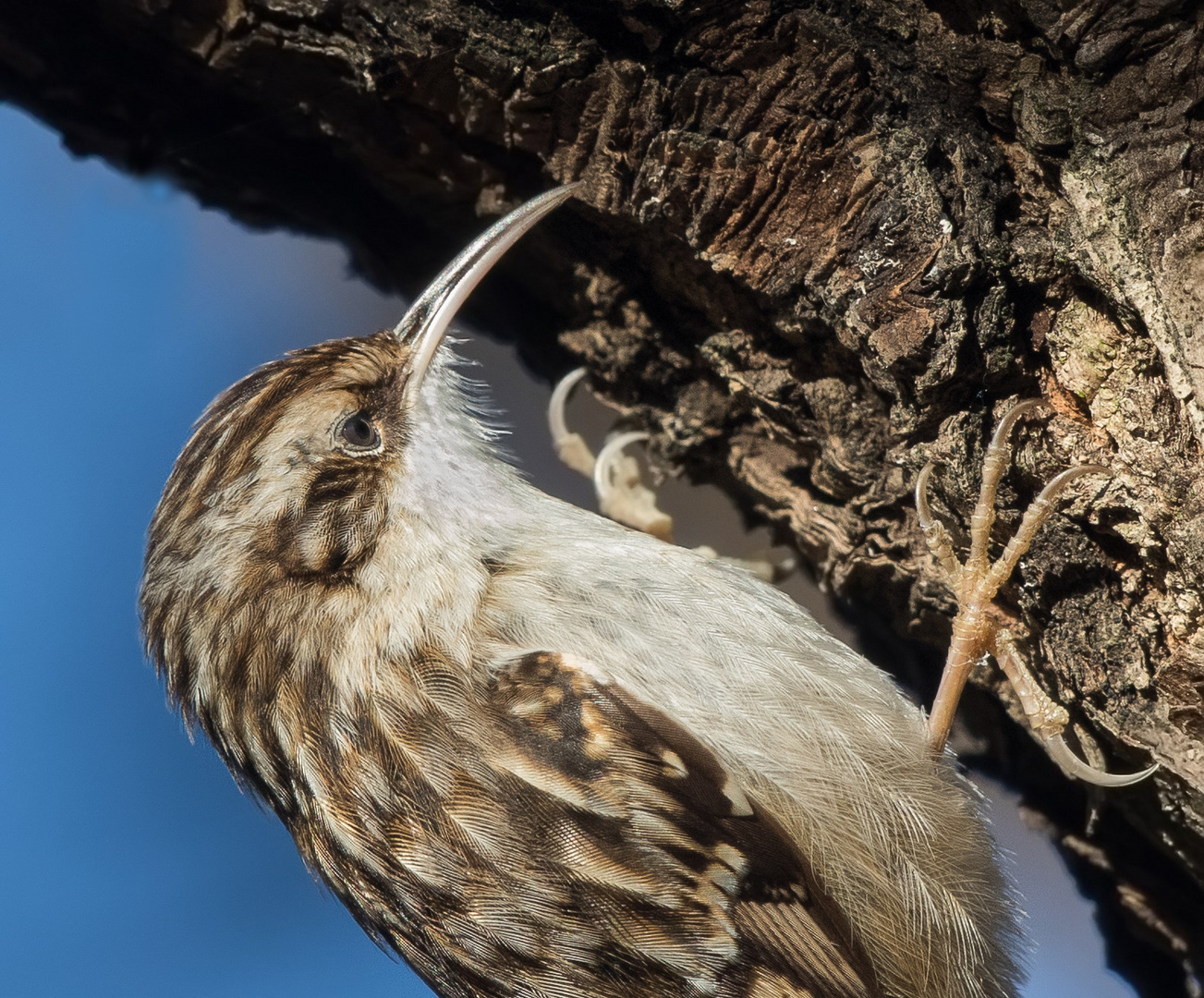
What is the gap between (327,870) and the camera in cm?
175

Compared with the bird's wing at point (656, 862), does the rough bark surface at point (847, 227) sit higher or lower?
higher

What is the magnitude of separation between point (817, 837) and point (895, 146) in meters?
1.16

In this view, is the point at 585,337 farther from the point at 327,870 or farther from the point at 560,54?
the point at 327,870

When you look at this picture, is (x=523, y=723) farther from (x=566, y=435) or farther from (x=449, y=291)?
(x=566, y=435)

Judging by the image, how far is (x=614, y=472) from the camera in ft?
8.52

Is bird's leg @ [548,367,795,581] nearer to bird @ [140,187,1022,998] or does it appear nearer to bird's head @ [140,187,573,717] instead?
bird @ [140,187,1022,998]

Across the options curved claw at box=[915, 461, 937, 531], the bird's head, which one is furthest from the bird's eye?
curved claw at box=[915, 461, 937, 531]

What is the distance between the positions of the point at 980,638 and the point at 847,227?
0.82 metres

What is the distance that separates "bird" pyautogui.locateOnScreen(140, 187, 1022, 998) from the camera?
153 centimetres

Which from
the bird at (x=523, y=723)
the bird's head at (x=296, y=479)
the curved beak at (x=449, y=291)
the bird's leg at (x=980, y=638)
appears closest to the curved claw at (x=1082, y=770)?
the bird's leg at (x=980, y=638)

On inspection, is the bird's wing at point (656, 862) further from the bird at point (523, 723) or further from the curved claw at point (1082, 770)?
the curved claw at point (1082, 770)

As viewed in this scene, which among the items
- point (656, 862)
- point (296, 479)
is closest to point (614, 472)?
point (296, 479)

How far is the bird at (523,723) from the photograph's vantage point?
153cm

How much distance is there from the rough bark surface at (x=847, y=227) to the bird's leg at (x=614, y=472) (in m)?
0.13
